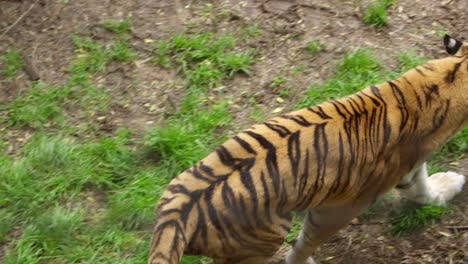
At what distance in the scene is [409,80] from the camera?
13.2 feet

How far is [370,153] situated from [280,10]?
241 centimetres

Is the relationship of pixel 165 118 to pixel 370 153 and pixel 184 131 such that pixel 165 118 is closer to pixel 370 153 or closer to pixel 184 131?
pixel 184 131

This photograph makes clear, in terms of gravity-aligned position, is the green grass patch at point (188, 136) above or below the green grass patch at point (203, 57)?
below

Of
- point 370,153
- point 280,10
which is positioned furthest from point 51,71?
point 370,153

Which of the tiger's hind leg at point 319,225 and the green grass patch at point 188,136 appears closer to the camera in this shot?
the tiger's hind leg at point 319,225

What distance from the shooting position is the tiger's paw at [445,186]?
4496 millimetres

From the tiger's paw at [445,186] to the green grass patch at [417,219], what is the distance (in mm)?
62

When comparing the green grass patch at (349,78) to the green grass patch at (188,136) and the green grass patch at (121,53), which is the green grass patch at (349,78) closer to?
the green grass patch at (188,136)

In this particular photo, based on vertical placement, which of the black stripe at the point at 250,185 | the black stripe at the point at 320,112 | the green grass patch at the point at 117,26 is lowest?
the green grass patch at the point at 117,26

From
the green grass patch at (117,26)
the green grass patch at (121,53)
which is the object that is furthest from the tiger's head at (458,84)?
the green grass patch at (117,26)

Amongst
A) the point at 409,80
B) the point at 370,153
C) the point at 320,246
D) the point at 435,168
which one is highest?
the point at 409,80

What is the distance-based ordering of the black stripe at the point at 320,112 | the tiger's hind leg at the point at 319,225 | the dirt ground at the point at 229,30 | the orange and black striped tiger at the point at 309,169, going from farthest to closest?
the dirt ground at the point at 229,30 → the tiger's hind leg at the point at 319,225 → the black stripe at the point at 320,112 → the orange and black striped tiger at the point at 309,169

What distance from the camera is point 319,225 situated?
398 cm

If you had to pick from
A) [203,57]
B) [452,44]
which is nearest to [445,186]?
[452,44]
